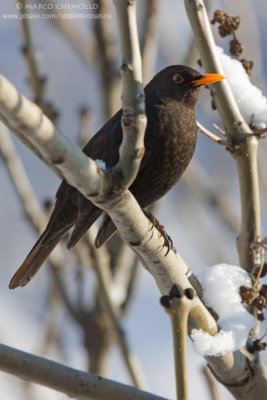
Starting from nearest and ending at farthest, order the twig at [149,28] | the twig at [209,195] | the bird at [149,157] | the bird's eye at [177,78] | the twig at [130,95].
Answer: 1. the twig at [130,95]
2. the bird at [149,157]
3. the bird's eye at [177,78]
4. the twig at [149,28]
5. the twig at [209,195]

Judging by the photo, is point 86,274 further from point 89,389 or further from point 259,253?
point 89,389

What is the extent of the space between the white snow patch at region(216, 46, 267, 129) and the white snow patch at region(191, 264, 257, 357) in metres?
0.75

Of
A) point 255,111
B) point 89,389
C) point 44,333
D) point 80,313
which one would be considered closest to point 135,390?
point 89,389

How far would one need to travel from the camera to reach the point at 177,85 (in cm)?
379

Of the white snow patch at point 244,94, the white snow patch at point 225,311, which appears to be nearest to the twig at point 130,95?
the white snow patch at point 225,311

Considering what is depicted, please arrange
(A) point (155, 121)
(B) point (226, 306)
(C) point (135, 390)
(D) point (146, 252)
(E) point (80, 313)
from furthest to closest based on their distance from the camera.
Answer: (E) point (80, 313), (A) point (155, 121), (B) point (226, 306), (D) point (146, 252), (C) point (135, 390)

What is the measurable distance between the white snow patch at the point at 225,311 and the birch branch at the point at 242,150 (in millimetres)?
173

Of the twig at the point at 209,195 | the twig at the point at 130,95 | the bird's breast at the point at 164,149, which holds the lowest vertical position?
the twig at the point at 209,195

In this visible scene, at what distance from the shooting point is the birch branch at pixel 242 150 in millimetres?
2906

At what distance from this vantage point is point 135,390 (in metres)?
2.23

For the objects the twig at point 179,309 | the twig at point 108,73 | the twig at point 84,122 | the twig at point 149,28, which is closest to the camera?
the twig at point 179,309

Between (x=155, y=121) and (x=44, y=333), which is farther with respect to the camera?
(x=44, y=333)

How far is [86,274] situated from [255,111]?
2.15m

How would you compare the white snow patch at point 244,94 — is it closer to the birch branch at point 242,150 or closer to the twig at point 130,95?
the birch branch at point 242,150
